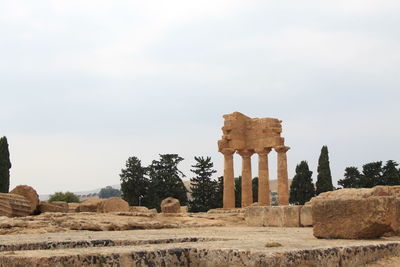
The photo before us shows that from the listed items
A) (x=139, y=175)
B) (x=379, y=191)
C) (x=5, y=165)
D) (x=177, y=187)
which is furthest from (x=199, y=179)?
(x=379, y=191)

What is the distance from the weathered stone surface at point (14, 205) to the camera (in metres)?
18.6

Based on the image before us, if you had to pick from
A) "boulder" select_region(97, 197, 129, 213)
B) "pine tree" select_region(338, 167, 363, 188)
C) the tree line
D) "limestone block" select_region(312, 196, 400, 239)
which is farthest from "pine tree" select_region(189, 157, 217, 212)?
"limestone block" select_region(312, 196, 400, 239)

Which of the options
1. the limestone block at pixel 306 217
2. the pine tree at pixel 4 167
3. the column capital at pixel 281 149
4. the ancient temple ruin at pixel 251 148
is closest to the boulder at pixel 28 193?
the limestone block at pixel 306 217

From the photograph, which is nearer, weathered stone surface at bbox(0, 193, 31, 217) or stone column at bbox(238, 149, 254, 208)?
weathered stone surface at bbox(0, 193, 31, 217)

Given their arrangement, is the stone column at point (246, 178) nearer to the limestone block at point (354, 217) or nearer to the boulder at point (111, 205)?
the boulder at point (111, 205)

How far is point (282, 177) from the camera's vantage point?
32.5 metres

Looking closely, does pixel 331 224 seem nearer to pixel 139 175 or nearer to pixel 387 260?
pixel 387 260

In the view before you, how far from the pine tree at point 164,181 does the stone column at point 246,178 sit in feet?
62.0

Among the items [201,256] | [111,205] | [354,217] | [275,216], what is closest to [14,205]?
[111,205]

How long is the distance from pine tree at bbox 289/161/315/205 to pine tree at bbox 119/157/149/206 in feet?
53.1

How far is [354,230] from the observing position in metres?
7.09

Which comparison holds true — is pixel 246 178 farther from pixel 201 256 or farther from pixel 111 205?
pixel 201 256

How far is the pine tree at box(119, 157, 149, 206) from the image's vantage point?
5248 centimetres

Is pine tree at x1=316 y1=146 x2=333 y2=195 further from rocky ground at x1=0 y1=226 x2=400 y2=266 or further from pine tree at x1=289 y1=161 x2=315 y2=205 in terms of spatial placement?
rocky ground at x1=0 y1=226 x2=400 y2=266
